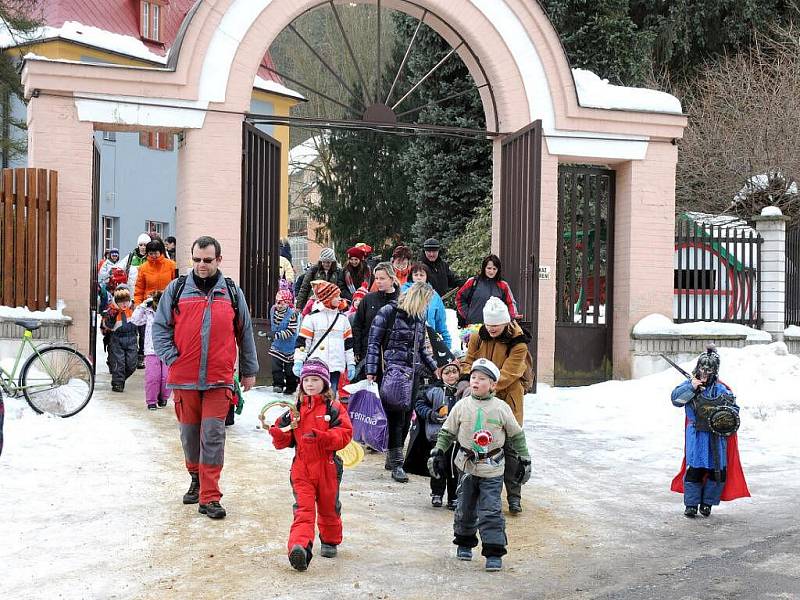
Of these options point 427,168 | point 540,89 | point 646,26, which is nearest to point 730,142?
point 646,26

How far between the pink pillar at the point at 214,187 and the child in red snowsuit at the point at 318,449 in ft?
21.3

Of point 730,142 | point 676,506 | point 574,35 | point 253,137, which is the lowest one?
point 676,506

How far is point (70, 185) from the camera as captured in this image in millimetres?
12234

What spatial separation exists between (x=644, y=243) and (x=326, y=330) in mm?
6581

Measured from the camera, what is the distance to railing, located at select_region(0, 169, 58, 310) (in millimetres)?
11562

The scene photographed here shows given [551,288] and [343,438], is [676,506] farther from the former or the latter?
[551,288]

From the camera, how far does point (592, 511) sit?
7.51 m

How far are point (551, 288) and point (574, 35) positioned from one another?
946 cm

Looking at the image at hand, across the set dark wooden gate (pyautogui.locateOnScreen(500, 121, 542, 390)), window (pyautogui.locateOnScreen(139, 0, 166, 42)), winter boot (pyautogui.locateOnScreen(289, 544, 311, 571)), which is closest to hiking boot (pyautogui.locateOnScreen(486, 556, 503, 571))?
winter boot (pyautogui.locateOnScreen(289, 544, 311, 571))

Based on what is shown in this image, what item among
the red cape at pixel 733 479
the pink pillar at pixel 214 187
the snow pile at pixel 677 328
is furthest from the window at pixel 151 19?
the red cape at pixel 733 479

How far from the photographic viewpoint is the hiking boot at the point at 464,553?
609 centimetres

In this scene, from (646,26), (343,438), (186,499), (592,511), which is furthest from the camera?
(646,26)

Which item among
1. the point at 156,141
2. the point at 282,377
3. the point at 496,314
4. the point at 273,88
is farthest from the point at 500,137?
the point at 156,141

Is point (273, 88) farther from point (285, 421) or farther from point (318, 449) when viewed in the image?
point (318, 449)
